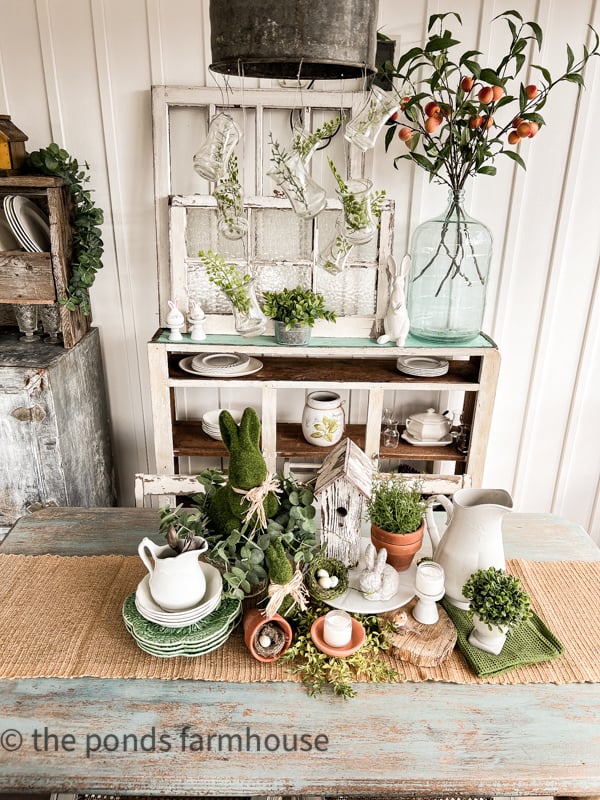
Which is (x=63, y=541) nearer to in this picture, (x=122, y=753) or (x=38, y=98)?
(x=122, y=753)

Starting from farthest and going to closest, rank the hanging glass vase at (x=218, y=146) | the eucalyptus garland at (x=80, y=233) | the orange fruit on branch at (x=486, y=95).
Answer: the eucalyptus garland at (x=80, y=233), the orange fruit on branch at (x=486, y=95), the hanging glass vase at (x=218, y=146)

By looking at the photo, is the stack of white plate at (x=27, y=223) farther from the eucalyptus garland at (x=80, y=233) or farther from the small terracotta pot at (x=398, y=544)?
the small terracotta pot at (x=398, y=544)

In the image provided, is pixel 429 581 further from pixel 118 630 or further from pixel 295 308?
pixel 295 308

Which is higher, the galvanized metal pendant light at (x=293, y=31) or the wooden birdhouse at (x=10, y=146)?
the galvanized metal pendant light at (x=293, y=31)

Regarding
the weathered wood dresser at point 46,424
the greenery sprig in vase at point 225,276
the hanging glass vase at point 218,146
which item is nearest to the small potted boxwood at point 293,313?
the greenery sprig in vase at point 225,276

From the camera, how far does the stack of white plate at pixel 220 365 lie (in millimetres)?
2350

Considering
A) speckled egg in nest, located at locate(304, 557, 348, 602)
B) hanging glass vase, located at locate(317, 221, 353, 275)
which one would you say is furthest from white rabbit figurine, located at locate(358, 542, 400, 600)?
hanging glass vase, located at locate(317, 221, 353, 275)

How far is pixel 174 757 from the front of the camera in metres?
1.10

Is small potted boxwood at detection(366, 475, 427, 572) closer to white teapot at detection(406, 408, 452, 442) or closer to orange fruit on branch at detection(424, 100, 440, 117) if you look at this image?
white teapot at detection(406, 408, 452, 442)

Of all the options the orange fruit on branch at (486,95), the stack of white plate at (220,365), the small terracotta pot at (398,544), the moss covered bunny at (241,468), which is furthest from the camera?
the stack of white plate at (220,365)

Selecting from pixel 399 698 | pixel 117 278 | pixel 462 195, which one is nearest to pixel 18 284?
pixel 117 278

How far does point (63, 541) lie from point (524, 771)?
1.21 m

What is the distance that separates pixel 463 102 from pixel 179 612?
1.85m

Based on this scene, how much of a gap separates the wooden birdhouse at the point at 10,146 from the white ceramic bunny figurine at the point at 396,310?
1357mm
